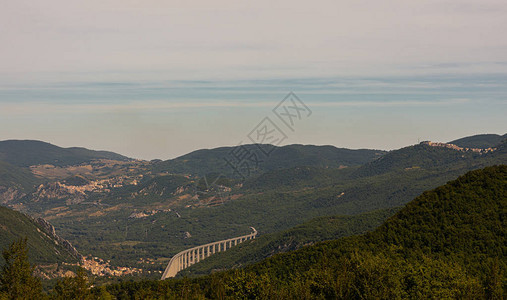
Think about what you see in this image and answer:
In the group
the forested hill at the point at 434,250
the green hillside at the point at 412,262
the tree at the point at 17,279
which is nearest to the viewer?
the green hillside at the point at 412,262

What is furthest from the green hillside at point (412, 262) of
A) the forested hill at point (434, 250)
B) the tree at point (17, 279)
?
the tree at point (17, 279)

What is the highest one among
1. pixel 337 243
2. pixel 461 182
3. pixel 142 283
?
pixel 461 182

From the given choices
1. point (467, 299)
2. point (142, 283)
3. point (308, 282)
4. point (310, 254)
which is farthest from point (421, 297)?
point (142, 283)

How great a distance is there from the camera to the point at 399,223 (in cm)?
11262

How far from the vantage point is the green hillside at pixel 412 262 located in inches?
2515

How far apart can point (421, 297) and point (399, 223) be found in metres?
52.6

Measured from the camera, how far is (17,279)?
259ft

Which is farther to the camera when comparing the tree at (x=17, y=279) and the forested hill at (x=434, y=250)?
the tree at (x=17, y=279)

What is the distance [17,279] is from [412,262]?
68843 millimetres

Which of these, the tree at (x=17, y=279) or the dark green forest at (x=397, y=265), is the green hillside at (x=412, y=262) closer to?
the dark green forest at (x=397, y=265)

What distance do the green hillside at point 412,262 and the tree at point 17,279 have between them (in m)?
16.7

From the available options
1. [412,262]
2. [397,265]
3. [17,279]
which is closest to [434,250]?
[412,262]

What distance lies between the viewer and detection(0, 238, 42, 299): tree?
75.6 metres

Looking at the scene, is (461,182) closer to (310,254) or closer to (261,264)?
(310,254)
